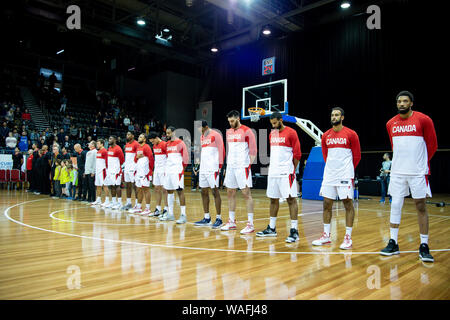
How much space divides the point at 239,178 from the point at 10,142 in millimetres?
12368

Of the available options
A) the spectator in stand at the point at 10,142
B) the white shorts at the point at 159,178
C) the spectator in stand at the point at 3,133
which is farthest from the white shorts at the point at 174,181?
the spectator in stand at the point at 3,133

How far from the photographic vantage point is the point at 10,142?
1337 cm

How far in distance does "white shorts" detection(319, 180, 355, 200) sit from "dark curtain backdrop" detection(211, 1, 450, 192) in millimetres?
11010

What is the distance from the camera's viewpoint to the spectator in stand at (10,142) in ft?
43.8

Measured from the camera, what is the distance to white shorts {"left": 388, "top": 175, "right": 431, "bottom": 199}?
3.38 meters

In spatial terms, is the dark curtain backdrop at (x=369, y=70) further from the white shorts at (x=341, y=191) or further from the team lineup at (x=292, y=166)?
the white shorts at (x=341, y=191)

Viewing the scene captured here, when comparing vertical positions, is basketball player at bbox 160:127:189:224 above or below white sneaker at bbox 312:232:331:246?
above

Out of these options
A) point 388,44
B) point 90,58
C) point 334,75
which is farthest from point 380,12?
point 90,58

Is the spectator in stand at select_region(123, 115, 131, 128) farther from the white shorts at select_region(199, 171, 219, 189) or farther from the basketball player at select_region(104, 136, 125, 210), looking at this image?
the white shorts at select_region(199, 171, 219, 189)

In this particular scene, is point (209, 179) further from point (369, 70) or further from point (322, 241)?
point (369, 70)

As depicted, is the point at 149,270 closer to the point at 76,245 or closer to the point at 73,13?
the point at 76,245

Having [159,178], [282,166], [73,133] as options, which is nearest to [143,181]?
[159,178]

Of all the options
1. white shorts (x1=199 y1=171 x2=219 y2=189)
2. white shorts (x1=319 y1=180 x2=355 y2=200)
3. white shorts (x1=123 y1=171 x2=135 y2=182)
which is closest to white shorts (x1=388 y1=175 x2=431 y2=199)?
white shorts (x1=319 y1=180 x2=355 y2=200)

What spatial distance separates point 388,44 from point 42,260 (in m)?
15.1
